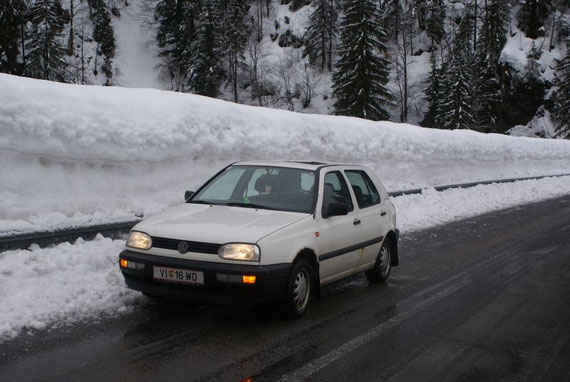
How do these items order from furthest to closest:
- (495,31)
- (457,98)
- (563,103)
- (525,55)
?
(495,31) → (525,55) → (563,103) → (457,98)

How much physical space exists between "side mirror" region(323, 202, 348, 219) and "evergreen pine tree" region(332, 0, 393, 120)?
44001 millimetres

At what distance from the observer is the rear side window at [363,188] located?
22.6 ft

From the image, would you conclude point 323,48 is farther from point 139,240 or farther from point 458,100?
point 139,240

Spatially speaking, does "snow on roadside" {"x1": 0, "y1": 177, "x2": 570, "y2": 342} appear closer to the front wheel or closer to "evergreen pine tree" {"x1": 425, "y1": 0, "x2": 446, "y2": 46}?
the front wheel

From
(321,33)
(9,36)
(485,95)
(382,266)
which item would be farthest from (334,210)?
(321,33)

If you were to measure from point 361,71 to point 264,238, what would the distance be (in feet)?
152

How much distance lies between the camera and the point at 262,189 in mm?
6270

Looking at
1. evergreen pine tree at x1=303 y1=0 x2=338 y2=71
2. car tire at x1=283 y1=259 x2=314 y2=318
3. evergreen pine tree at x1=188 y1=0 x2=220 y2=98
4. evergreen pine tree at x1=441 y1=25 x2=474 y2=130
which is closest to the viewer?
car tire at x1=283 y1=259 x2=314 y2=318

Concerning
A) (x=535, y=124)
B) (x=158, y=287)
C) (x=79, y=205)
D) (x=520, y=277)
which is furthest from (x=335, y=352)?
(x=535, y=124)

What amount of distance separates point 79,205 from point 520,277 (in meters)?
6.52

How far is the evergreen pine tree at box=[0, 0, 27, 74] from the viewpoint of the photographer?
46188mm

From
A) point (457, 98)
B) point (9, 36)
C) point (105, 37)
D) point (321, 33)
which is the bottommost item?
point (457, 98)

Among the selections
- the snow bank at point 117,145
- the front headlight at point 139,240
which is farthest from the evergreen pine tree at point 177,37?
the front headlight at point 139,240

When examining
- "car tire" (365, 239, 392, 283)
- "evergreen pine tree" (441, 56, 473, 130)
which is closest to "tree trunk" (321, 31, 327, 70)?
"evergreen pine tree" (441, 56, 473, 130)
